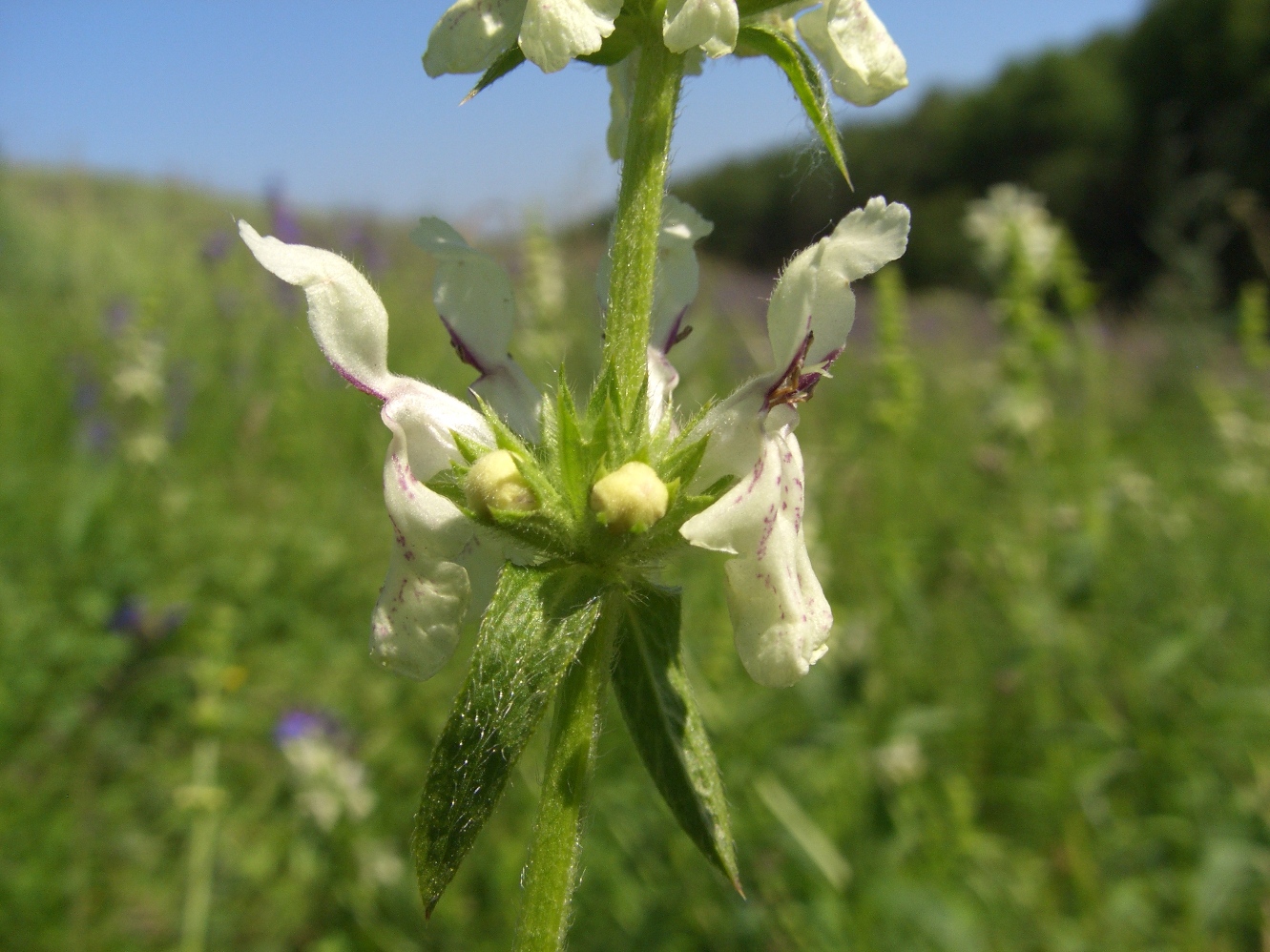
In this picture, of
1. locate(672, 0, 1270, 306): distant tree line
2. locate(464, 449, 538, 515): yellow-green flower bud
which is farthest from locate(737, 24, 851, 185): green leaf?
locate(672, 0, 1270, 306): distant tree line

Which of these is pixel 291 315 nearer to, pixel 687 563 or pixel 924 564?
pixel 687 563

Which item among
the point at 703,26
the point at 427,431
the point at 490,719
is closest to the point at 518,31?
the point at 703,26

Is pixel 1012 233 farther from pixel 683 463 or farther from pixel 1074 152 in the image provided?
pixel 1074 152

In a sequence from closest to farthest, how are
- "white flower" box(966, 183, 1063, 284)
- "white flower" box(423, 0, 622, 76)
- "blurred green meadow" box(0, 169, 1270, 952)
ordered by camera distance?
"white flower" box(423, 0, 622, 76), "blurred green meadow" box(0, 169, 1270, 952), "white flower" box(966, 183, 1063, 284)

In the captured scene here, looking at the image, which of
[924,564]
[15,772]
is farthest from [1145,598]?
[15,772]

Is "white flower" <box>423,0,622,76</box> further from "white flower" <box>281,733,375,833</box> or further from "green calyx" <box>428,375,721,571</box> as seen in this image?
"white flower" <box>281,733,375,833</box>

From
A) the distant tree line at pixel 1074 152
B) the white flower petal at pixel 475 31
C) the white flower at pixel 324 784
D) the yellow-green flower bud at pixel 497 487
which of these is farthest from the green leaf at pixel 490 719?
the distant tree line at pixel 1074 152
